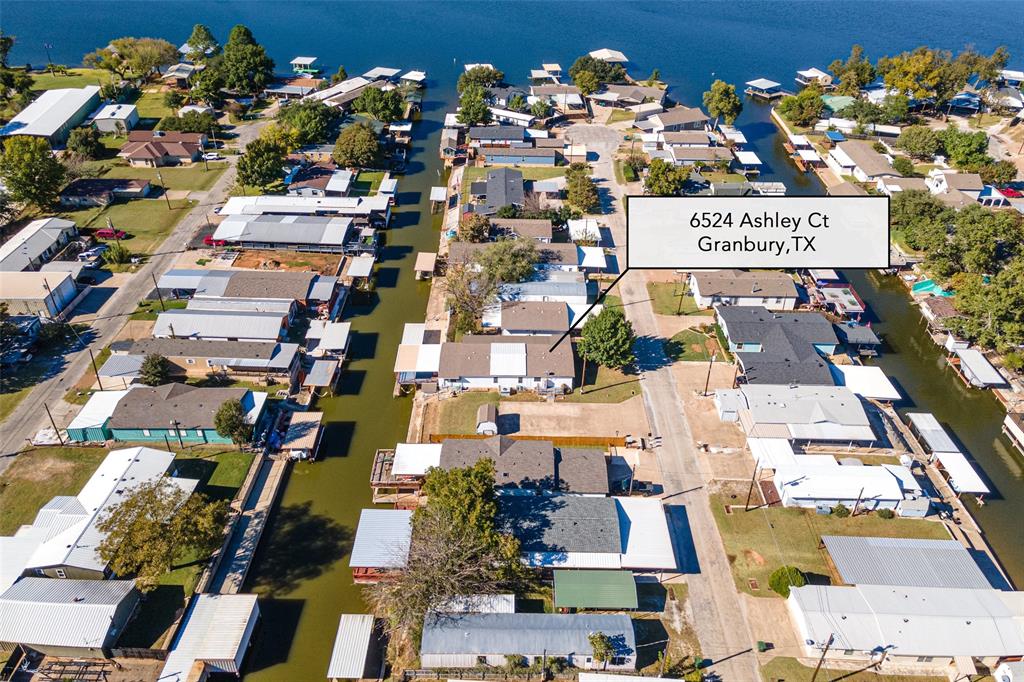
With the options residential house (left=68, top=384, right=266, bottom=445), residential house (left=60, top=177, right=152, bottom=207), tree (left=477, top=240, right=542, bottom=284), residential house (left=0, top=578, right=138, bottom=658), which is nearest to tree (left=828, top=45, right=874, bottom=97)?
tree (left=477, top=240, right=542, bottom=284)

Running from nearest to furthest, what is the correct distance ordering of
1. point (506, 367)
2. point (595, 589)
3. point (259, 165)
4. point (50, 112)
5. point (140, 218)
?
point (595, 589) < point (506, 367) < point (140, 218) < point (259, 165) < point (50, 112)

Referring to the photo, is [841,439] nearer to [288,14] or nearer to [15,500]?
[15,500]

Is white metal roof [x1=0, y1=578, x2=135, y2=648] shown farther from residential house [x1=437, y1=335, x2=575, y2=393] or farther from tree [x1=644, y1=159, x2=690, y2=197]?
tree [x1=644, y1=159, x2=690, y2=197]

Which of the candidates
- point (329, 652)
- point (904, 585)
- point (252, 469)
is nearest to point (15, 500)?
point (252, 469)

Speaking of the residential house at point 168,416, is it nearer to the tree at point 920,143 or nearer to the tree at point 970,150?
the tree at point 970,150

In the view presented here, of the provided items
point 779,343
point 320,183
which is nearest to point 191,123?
point 320,183

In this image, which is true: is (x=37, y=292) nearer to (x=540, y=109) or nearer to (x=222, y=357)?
(x=222, y=357)
